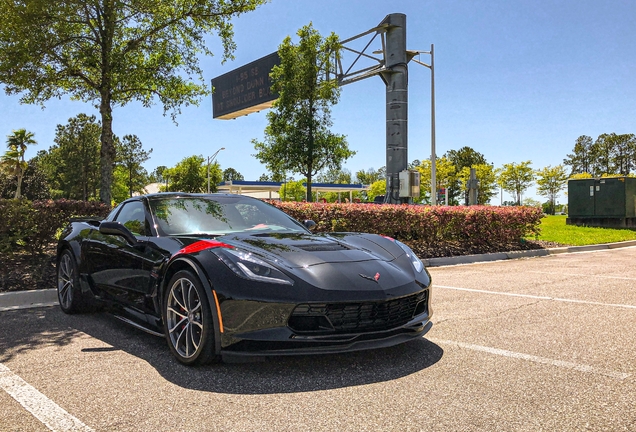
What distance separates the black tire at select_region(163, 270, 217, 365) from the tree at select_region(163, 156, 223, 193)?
236 feet

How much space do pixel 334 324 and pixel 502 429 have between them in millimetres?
1190

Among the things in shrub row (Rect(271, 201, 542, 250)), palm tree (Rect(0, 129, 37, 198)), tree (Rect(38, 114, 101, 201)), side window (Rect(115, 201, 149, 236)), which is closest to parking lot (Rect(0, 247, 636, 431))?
side window (Rect(115, 201, 149, 236))

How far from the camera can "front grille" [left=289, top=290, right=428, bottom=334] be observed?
3.34m

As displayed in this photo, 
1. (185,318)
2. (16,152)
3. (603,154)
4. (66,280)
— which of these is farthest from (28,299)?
(603,154)

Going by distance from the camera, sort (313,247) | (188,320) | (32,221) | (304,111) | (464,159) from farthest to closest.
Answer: (464,159)
(304,111)
(32,221)
(313,247)
(188,320)

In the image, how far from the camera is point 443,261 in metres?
10.9

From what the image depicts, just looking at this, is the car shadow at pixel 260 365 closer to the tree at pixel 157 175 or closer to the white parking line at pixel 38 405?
the white parking line at pixel 38 405

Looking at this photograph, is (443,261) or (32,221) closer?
(32,221)

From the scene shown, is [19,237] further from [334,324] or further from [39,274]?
[334,324]

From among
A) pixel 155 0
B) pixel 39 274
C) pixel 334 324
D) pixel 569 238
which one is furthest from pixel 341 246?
pixel 569 238

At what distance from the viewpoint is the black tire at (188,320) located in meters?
3.47

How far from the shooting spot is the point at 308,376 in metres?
3.40

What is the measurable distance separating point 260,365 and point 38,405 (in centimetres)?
137

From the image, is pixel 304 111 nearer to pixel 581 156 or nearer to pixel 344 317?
pixel 344 317
